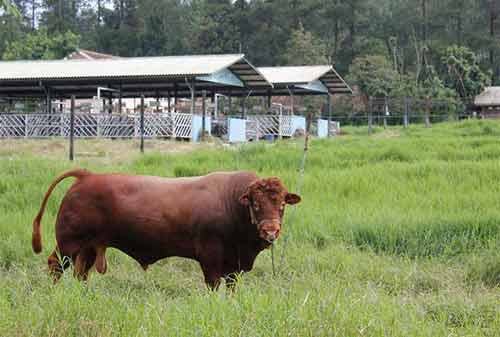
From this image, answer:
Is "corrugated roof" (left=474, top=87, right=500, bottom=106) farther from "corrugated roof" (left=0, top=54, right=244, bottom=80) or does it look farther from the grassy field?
the grassy field

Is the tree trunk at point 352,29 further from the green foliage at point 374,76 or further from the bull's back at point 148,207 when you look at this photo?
the bull's back at point 148,207

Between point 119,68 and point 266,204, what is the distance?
1948 cm

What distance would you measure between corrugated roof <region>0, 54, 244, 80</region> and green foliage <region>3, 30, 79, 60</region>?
15.3 metres

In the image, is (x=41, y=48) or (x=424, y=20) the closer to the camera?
(x=41, y=48)

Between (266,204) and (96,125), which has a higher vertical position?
(96,125)

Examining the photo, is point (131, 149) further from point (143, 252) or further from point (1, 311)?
point (1, 311)

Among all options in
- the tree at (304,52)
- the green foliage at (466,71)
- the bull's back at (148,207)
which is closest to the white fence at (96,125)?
the bull's back at (148,207)

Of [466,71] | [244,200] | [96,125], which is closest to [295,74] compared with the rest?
[96,125]

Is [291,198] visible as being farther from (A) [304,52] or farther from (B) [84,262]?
(A) [304,52]

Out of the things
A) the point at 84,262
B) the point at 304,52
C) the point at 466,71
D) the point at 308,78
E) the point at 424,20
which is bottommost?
the point at 84,262

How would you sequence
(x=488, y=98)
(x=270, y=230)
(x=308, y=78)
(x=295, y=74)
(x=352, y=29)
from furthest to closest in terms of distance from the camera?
(x=352, y=29) → (x=488, y=98) → (x=295, y=74) → (x=308, y=78) → (x=270, y=230)

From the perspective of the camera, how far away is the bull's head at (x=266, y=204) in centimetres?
427

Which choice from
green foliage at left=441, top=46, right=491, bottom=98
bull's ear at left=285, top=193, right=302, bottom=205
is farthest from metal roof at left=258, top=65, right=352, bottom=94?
bull's ear at left=285, top=193, right=302, bottom=205

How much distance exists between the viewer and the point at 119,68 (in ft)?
75.2
